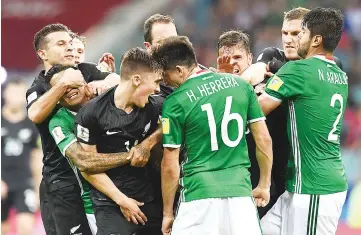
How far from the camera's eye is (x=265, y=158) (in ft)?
18.1

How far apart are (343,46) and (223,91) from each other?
32.4 ft

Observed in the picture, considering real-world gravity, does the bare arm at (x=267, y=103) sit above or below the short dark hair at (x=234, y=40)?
below

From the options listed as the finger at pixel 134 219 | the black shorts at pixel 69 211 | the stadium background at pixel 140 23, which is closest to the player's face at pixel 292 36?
the finger at pixel 134 219

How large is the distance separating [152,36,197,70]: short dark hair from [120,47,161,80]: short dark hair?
52 millimetres

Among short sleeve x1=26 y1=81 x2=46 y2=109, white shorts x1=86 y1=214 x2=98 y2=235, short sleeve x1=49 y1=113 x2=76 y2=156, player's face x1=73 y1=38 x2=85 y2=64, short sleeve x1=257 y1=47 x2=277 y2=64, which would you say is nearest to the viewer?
short sleeve x1=49 y1=113 x2=76 y2=156

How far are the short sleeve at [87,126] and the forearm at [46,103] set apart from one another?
34cm

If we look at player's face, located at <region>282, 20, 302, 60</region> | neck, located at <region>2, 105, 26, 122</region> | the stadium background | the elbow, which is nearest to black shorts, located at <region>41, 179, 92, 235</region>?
the elbow

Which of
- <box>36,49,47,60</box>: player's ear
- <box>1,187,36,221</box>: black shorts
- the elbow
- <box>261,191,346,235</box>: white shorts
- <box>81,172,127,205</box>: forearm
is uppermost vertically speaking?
<box>36,49,47,60</box>: player's ear

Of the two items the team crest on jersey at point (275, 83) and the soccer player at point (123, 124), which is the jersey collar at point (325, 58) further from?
the soccer player at point (123, 124)

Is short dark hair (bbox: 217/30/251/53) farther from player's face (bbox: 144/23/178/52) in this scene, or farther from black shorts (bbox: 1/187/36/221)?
black shorts (bbox: 1/187/36/221)

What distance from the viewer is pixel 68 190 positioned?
6305mm

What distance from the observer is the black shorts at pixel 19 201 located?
1085 centimetres

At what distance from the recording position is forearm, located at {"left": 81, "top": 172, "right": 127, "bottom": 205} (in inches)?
216

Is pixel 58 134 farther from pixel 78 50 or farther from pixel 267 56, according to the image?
pixel 267 56
